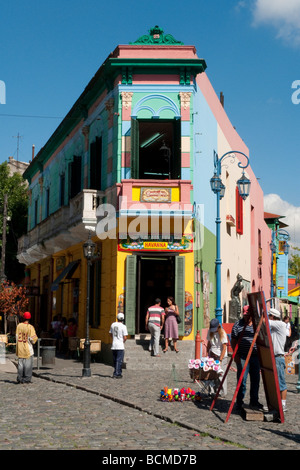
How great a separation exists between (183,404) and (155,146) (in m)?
13.3

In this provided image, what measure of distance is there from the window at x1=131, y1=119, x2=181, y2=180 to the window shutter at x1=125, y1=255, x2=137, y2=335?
8.61 feet

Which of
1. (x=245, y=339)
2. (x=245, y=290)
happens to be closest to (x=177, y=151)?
(x=245, y=339)

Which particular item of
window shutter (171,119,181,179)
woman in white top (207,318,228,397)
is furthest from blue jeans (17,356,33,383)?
window shutter (171,119,181,179)

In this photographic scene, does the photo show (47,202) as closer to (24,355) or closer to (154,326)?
(154,326)

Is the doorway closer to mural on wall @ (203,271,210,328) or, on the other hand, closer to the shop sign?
mural on wall @ (203,271,210,328)

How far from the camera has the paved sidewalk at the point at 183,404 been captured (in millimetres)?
8109

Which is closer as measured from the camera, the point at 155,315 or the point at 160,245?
the point at 155,315

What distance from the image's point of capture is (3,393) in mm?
12820

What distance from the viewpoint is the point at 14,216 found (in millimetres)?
38312

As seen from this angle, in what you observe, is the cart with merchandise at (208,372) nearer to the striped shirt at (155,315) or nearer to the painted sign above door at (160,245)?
the striped shirt at (155,315)

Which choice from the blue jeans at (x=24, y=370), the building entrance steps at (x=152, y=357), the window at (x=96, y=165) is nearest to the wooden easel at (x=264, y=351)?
the blue jeans at (x=24, y=370)

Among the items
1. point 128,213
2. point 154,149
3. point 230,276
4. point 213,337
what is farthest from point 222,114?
point 213,337

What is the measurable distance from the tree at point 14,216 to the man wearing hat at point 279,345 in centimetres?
2844
